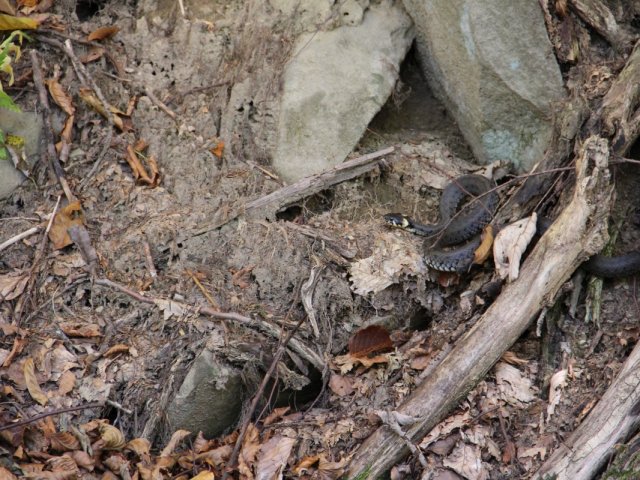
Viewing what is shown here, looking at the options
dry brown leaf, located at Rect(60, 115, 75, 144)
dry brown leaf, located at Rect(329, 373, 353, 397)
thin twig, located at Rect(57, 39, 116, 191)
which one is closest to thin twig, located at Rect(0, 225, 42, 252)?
thin twig, located at Rect(57, 39, 116, 191)

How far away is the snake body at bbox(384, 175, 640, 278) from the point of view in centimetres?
605

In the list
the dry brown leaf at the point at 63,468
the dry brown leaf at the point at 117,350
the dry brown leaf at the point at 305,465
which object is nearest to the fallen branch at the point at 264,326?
the dry brown leaf at the point at 117,350

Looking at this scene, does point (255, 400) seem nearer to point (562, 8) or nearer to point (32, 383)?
point (32, 383)

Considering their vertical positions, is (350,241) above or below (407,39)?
below

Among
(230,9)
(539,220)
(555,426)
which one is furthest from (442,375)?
(230,9)

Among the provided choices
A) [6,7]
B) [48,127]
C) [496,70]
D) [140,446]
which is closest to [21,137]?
[48,127]

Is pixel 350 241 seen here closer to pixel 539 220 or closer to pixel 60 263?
pixel 539 220

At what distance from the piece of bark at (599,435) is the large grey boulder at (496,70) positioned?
2.39 m

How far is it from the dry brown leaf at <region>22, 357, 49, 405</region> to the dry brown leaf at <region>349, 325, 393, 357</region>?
231 centimetres

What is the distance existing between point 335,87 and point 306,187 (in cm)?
104

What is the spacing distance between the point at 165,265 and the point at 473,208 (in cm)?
278

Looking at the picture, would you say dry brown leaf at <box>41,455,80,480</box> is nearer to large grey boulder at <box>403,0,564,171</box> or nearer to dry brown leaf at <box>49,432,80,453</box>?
dry brown leaf at <box>49,432,80,453</box>

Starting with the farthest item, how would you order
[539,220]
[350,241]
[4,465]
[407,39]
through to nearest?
1. [407,39]
2. [350,241]
3. [539,220]
4. [4,465]

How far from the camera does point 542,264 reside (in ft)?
17.9
